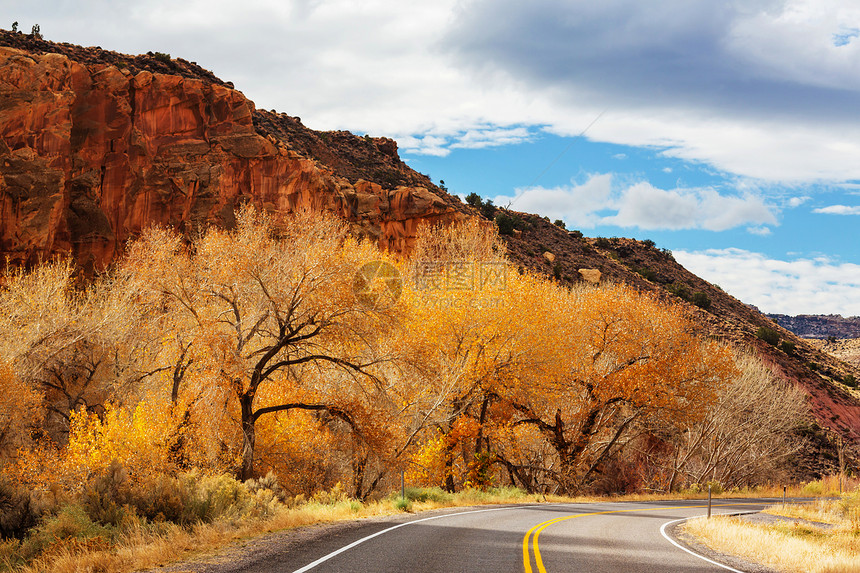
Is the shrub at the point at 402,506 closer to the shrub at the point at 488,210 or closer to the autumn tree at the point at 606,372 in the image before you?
the autumn tree at the point at 606,372

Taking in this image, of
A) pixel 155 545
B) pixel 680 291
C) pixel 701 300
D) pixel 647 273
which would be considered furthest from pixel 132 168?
pixel 155 545

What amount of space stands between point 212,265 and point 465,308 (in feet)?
41.7

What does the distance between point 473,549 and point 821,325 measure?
18631cm

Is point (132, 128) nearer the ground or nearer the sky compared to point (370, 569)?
nearer the sky

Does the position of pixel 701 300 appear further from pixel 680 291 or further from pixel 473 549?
pixel 473 549

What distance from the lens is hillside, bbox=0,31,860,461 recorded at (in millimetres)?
65688

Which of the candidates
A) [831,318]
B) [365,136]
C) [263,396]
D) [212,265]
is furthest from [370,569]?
[831,318]

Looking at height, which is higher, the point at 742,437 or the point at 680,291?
the point at 680,291

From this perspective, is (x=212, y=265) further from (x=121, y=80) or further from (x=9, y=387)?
(x=121, y=80)

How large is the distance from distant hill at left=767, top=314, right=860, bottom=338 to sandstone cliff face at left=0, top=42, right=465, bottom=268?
119760mm

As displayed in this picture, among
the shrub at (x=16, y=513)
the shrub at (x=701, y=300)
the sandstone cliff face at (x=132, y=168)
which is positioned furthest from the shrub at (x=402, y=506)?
the shrub at (x=701, y=300)

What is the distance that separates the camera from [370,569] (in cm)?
885

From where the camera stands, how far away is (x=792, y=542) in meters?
13.3

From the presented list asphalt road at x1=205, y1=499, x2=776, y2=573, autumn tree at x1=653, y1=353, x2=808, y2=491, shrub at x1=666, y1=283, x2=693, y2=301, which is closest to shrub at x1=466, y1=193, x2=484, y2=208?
shrub at x1=666, y1=283, x2=693, y2=301
